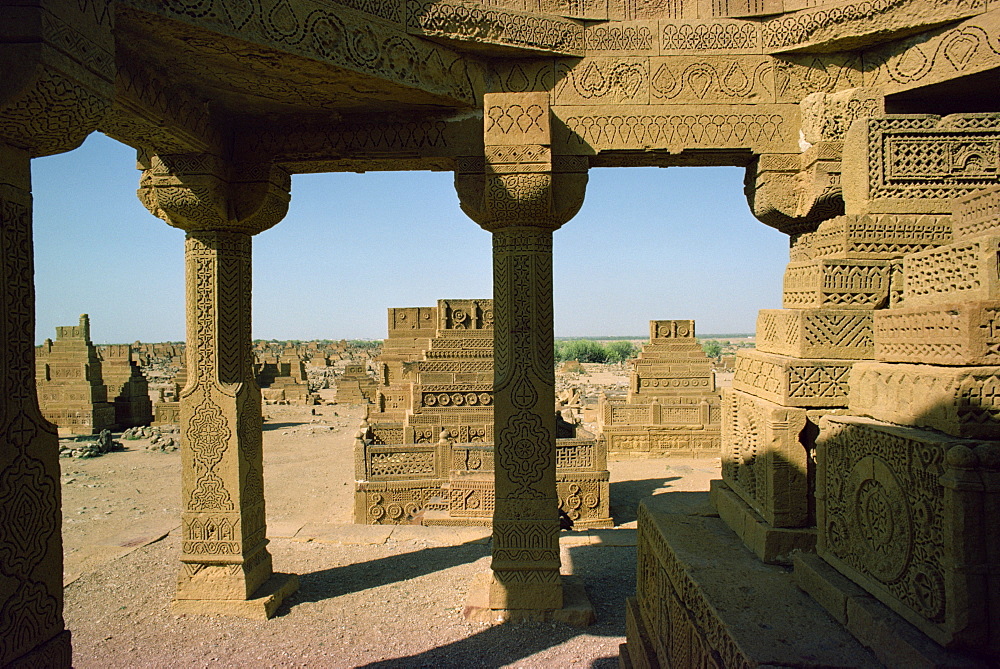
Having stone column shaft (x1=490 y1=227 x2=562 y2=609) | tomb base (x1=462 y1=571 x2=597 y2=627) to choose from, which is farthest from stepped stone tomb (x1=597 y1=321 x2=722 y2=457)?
stone column shaft (x1=490 y1=227 x2=562 y2=609)

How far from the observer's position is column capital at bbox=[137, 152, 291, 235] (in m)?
4.34

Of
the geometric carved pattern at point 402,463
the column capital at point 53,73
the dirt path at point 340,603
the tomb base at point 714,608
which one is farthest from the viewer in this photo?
the geometric carved pattern at point 402,463

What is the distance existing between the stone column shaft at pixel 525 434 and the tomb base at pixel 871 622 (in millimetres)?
1992

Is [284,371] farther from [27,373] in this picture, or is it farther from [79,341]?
[27,373]

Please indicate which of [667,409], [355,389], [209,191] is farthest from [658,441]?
[355,389]

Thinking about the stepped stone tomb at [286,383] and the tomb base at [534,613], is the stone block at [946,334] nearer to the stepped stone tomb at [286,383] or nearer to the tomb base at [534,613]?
the tomb base at [534,613]

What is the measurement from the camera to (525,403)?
4.30m

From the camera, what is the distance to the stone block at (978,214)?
2270mm

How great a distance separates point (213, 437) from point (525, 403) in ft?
8.35

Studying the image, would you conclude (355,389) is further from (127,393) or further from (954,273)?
(954,273)

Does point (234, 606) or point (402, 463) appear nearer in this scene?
point (234, 606)

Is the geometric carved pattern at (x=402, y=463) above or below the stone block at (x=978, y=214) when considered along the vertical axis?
below

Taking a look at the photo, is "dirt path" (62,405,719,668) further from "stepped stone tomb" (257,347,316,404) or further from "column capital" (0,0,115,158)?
"stepped stone tomb" (257,347,316,404)

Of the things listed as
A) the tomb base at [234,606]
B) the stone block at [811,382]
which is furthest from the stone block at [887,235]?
Result: the tomb base at [234,606]
